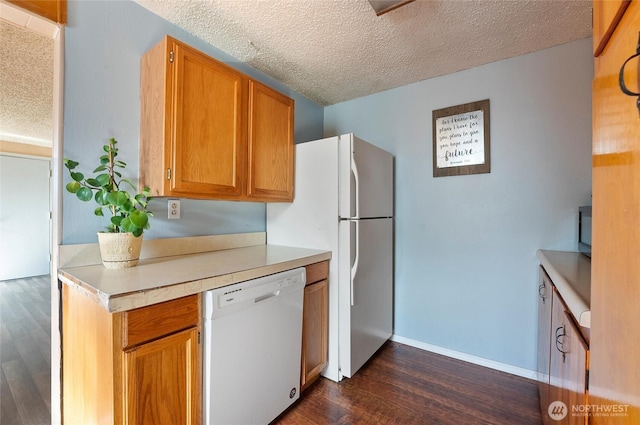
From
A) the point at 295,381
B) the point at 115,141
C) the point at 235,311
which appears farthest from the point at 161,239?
the point at 295,381

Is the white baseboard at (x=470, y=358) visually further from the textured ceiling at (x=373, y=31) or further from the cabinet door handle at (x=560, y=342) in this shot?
the textured ceiling at (x=373, y=31)

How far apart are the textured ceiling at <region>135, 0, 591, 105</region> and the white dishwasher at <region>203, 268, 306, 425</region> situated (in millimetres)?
1463

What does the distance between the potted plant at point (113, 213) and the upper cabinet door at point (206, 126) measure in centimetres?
23

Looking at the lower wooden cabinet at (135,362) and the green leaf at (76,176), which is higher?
the green leaf at (76,176)

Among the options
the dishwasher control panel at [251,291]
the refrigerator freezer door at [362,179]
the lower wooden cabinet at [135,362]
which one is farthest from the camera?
the refrigerator freezer door at [362,179]

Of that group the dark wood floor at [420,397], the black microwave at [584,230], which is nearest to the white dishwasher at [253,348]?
the dark wood floor at [420,397]

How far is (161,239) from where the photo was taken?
163 centimetres

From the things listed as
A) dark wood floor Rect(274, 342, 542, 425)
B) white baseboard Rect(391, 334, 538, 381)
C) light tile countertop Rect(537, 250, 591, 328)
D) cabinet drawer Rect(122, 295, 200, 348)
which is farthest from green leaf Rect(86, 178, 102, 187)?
white baseboard Rect(391, 334, 538, 381)

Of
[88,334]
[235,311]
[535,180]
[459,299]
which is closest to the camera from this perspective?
[88,334]

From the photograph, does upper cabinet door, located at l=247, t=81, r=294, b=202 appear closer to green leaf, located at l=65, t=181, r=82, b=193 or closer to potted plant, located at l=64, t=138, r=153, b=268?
potted plant, located at l=64, t=138, r=153, b=268

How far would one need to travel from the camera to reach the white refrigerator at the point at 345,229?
187 centimetres

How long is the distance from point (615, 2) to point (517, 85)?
A: 1.78 m

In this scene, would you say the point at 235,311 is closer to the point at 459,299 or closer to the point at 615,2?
the point at 615,2

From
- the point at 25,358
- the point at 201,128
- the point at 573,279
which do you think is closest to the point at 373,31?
the point at 201,128
